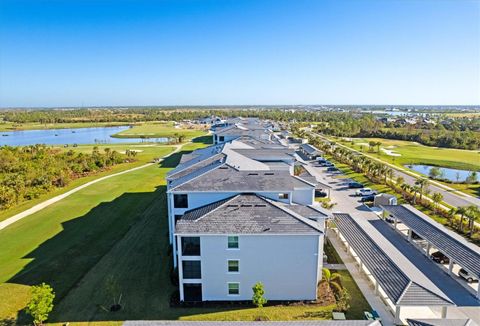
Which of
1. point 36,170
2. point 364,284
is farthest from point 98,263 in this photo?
point 36,170

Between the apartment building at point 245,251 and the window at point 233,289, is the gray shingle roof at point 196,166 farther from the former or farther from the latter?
the window at point 233,289

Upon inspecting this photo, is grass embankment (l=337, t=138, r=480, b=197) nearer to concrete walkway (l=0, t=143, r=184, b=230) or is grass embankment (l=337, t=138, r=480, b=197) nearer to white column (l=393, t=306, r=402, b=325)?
white column (l=393, t=306, r=402, b=325)

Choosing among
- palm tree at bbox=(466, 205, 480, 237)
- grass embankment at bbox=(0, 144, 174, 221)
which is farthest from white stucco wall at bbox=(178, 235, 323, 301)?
grass embankment at bbox=(0, 144, 174, 221)

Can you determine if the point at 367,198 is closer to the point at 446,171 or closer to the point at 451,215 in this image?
the point at 451,215

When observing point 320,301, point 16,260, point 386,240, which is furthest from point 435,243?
point 16,260

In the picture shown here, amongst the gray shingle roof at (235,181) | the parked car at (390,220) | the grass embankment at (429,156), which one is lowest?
the parked car at (390,220)

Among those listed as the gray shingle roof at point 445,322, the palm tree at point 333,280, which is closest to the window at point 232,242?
the palm tree at point 333,280

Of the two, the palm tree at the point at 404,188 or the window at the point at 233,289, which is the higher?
the palm tree at the point at 404,188
